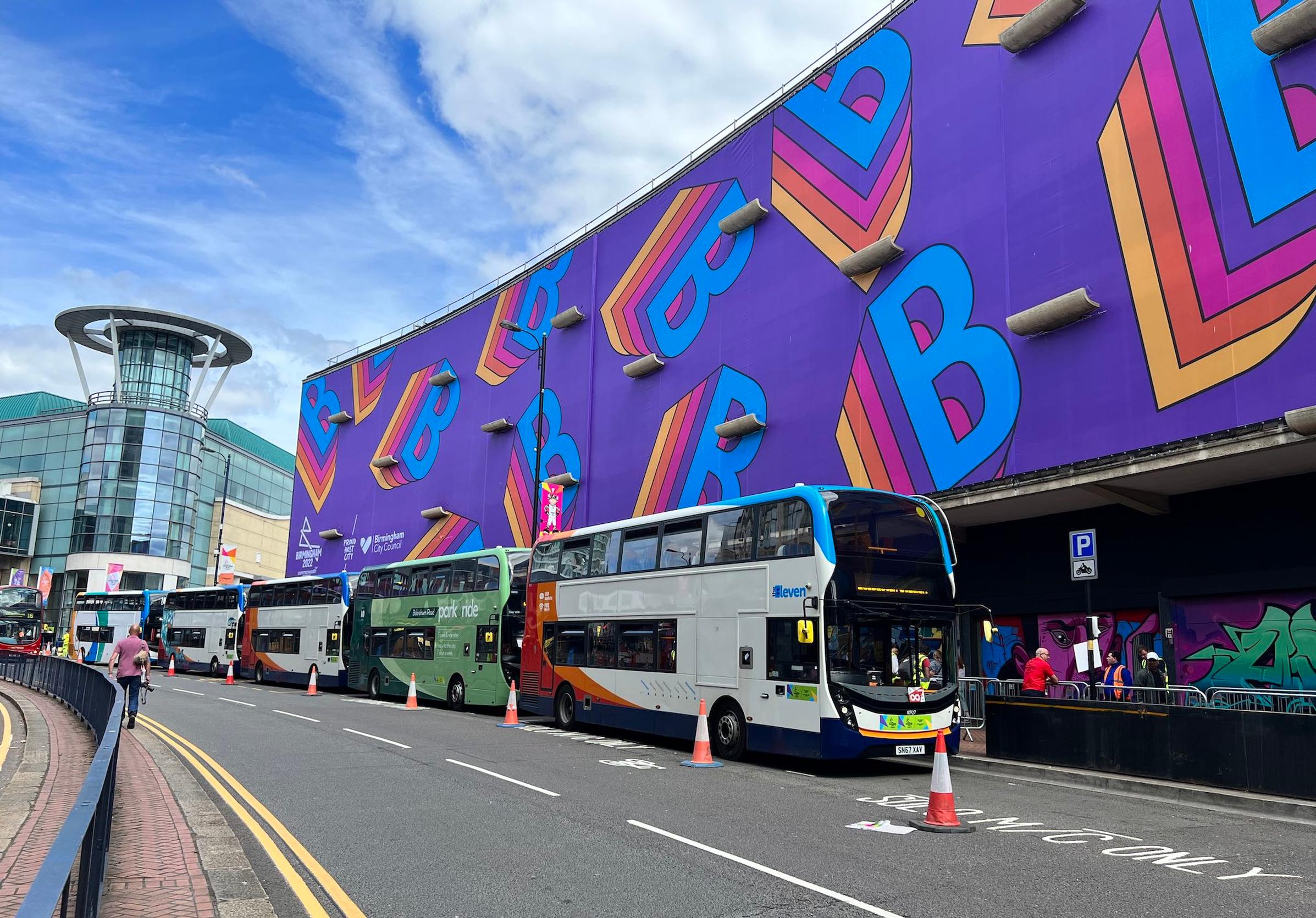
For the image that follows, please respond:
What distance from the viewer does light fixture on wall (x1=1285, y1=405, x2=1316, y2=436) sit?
1405 centimetres

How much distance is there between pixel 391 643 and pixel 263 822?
20.4 meters

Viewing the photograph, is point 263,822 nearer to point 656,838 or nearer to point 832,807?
point 656,838

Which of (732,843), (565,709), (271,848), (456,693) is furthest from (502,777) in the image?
(456,693)

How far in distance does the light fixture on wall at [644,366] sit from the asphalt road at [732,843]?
1836cm

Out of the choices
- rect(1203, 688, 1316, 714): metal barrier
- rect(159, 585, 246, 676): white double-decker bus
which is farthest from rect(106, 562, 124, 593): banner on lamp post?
rect(1203, 688, 1316, 714): metal barrier

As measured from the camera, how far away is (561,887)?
7.17 m

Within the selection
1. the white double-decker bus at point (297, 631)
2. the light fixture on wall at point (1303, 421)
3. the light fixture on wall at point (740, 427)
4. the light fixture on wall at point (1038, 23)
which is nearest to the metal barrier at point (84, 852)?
the light fixture on wall at point (1303, 421)

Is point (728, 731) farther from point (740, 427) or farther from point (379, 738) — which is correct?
point (740, 427)

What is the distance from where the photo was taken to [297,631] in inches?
1352

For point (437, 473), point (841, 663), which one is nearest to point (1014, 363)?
point (841, 663)

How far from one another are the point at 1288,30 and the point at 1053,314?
585cm

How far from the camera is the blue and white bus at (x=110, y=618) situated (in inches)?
1927

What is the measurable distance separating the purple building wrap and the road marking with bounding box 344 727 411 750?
12.4m

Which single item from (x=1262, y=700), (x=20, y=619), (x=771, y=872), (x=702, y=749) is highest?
(x=20, y=619)
